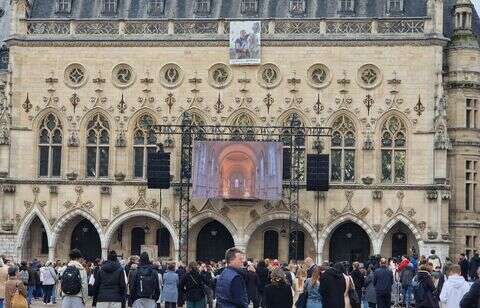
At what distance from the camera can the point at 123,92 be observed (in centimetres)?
5962

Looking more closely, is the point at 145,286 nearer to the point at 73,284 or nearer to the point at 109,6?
the point at 73,284

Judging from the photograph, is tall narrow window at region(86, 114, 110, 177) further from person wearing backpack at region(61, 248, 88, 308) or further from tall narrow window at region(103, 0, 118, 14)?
person wearing backpack at region(61, 248, 88, 308)

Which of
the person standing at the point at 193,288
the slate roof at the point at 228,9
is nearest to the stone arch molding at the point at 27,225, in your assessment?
the slate roof at the point at 228,9

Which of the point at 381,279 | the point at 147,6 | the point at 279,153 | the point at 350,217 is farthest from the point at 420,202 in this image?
the point at 381,279

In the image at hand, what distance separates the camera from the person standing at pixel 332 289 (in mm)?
22969

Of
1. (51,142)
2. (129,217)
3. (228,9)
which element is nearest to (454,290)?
(129,217)

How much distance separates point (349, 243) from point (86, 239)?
12930 millimetres

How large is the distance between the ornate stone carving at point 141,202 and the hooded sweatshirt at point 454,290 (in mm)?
37310

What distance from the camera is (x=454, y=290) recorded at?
22.2 meters

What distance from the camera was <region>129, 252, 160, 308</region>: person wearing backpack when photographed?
25.2 m

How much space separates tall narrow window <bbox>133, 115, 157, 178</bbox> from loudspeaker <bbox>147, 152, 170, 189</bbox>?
11.8ft

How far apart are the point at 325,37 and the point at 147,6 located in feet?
31.2

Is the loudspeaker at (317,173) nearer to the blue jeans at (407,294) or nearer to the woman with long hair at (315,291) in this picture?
the blue jeans at (407,294)

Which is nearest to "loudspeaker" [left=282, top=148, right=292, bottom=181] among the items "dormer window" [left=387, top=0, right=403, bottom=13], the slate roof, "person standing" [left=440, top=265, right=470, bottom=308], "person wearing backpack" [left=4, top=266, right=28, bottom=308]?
the slate roof
